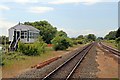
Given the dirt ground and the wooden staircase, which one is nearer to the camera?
the dirt ground

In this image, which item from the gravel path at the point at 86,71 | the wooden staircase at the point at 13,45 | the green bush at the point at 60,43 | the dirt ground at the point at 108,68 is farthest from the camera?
the green bush at the point at 60,43

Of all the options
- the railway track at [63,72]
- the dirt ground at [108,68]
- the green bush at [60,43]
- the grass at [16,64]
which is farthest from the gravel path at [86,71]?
the green bush at [60,43]

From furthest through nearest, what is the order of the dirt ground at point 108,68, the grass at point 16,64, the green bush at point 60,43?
the green bush at point 60,43, the grass at point 16,64, the dirt ground at point 108,68

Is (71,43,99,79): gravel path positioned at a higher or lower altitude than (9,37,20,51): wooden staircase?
lower

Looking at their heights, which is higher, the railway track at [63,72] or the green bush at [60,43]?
the green bush at [60,43]

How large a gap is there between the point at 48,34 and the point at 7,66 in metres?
63.0

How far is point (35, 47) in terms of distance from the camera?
114 feet

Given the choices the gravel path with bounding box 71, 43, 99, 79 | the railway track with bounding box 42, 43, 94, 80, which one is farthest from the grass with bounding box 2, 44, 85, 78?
the gravel path with bounding box 71, 43, 99, 79

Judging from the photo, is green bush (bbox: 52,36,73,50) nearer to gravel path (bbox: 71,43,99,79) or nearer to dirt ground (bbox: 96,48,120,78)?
dirt ground (bbox: 96,48,120,78)

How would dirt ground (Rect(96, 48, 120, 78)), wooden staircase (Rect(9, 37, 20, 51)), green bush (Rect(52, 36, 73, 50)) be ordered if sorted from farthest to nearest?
green bush (Rect(52, 36, 73, 50)) → wooden staircase (Rect(9, 37, 20, 51)) → dirt ground (Rect(96, 48, 120, 78))

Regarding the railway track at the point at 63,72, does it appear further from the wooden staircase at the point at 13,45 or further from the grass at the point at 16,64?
the wooden staircase at the point at 13,45

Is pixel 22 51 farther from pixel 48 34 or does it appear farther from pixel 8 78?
pixel 48 34

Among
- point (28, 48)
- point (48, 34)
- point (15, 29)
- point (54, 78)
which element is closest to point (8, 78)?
point (54, 78)

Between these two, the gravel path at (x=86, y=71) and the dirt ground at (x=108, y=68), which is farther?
the dirt ground at (x=108, y=68)
